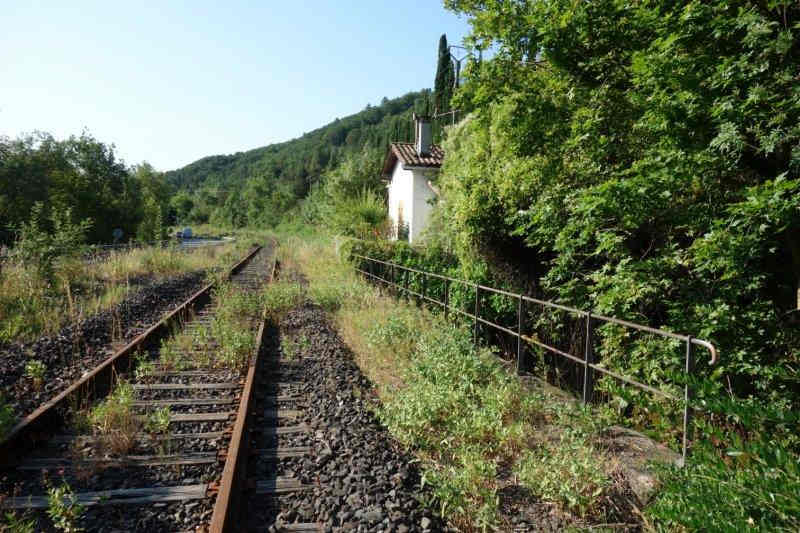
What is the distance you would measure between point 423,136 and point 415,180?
112 inches

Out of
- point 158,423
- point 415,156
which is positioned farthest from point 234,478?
point 415,156

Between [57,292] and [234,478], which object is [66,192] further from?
[234,478]

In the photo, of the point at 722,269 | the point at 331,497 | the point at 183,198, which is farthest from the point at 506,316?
the point at 183,198

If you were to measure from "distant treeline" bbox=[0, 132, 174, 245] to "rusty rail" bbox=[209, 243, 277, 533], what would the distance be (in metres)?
23.3

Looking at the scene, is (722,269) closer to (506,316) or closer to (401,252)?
(506,316)

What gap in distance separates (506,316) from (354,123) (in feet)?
446

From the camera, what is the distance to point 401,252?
490 inches

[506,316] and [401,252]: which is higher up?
[401,252]

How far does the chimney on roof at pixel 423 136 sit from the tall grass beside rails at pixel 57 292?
1225 cm

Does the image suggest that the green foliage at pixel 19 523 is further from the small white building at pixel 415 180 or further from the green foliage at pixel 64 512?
the small white building at pixel 415 180

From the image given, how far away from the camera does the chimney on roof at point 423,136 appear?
70.9 feet

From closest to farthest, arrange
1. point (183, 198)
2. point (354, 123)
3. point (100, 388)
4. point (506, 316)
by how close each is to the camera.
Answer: point (100, 388) → point (506, 316) → point (183, 198) → point (354, 123)

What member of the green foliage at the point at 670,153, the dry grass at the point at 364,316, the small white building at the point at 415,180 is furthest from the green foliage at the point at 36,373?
the small white building at the point at 415,180

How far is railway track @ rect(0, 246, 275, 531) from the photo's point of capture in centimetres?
311
